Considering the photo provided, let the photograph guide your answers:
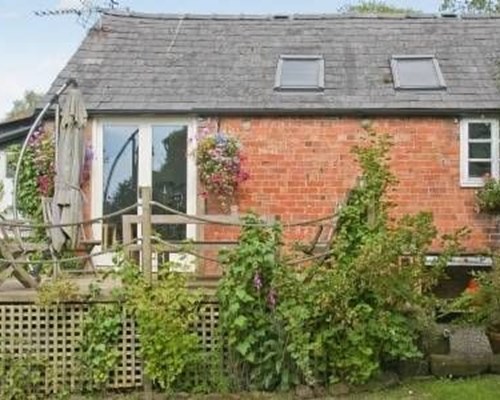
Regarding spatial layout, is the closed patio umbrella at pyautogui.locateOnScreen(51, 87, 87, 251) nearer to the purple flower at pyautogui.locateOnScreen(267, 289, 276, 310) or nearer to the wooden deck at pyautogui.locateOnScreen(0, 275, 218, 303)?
Answer: the wooden deck at pyautogui.locateOnScreen(0, 275, 218, 303)

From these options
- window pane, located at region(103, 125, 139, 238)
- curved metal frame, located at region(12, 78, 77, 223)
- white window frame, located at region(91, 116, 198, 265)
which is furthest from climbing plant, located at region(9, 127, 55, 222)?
window pane, located at region(103, 125, 139, 238)

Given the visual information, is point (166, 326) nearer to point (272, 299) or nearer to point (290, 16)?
point (272, 299)

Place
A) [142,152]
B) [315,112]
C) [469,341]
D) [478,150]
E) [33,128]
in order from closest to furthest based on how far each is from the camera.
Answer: [469,341] → [33,128] → [315,112] → [478,150] → [142,152]

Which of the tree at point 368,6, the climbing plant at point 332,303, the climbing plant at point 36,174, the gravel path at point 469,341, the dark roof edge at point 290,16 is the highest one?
the tree at point 368,6

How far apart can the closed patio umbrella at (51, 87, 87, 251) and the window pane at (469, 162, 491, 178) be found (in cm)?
587

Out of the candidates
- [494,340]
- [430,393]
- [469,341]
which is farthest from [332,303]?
[469,341]

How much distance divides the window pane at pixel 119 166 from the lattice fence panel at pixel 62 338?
4967 millimetres

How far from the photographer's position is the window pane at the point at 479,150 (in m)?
12.1

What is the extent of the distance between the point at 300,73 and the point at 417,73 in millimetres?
1888

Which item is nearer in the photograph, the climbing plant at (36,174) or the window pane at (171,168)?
the climbing plant at (36,174)

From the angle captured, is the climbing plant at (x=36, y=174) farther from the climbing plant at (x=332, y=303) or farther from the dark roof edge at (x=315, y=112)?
the climbing plant at (x=332, y=303)

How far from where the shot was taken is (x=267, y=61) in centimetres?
1317

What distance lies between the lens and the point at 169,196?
40.3 ft

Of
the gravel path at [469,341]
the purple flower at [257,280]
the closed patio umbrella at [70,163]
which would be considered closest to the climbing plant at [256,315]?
the purple flower at [257,280]
